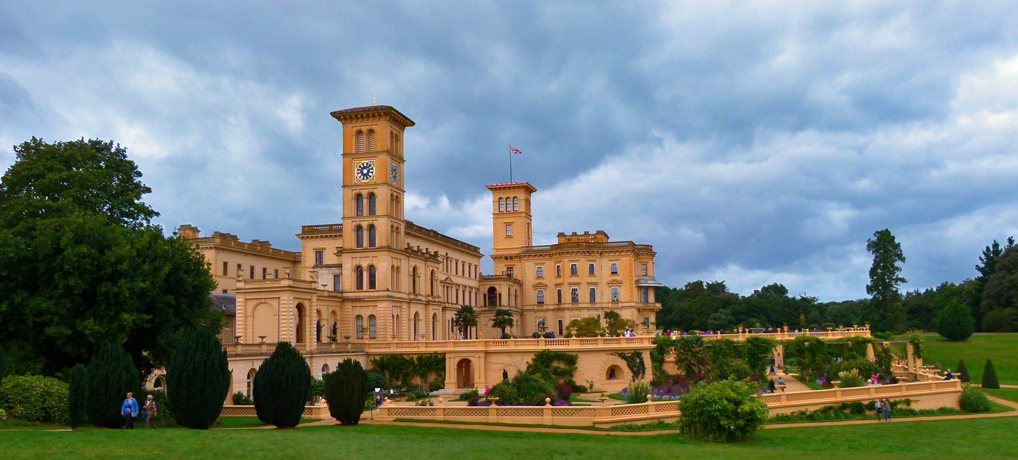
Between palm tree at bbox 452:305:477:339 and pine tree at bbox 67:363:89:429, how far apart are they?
49485mm

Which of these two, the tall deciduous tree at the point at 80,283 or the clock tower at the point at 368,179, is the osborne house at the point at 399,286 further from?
the tall deciduous tree at the point at 80,283

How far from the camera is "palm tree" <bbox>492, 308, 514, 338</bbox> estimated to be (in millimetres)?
79750

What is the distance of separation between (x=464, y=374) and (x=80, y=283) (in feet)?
95.1

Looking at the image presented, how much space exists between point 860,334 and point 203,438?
4575cm

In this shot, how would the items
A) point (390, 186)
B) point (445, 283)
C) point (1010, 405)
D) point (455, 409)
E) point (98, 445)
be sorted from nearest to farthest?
point (98, 445), point (455, 409), point (1010, 405), point (390, 186), point (445, 283)

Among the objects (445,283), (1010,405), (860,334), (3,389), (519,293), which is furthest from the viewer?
(519,293)

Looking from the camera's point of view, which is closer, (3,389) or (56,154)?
(3,389)

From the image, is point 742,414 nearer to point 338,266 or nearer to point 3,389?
point 3,389

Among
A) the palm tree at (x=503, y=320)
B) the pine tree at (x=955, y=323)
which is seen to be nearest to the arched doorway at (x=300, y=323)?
the palm tree at (x=503, y=320)

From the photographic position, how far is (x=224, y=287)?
67.9 m

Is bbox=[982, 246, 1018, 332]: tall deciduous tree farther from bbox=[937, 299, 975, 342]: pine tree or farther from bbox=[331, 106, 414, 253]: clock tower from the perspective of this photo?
bbox=[331, 106, 414, 253]: clock tower

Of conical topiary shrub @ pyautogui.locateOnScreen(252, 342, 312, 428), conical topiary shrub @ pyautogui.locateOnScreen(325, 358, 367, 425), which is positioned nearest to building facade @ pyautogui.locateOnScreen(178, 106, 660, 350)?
conical topiary shrub @ pyautogui.locateOnScreen(325, 358, 367, 425)

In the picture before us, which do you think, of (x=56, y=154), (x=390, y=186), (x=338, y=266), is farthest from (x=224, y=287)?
(x=56, y=154)

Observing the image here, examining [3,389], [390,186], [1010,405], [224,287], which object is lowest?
[1010,405]
